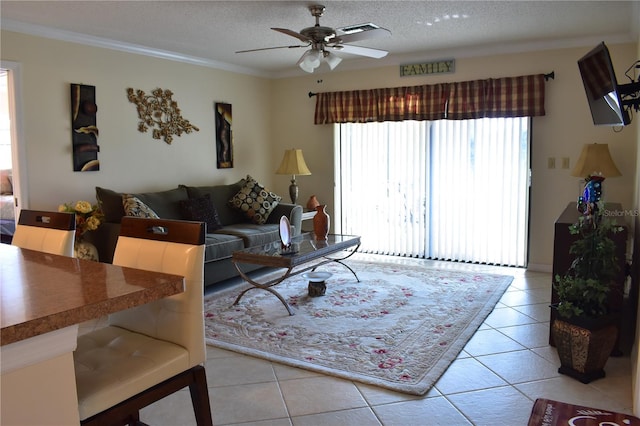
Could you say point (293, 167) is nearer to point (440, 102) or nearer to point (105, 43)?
point (440, 102)

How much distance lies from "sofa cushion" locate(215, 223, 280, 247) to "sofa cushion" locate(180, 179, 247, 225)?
0.59 ft

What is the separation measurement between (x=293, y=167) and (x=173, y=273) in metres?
4.52

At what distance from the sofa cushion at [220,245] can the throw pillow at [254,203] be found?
0.78 m

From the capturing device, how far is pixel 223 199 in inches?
228

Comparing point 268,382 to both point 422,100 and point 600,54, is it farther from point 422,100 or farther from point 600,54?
point 422,100

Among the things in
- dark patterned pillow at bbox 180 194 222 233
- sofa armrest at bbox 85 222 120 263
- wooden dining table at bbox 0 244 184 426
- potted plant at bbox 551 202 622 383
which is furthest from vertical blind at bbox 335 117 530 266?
wooden dining table at bbox 0 244 184 426

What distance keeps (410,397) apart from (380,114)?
4.09m

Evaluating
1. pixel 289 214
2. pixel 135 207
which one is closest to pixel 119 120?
pixel 135 207

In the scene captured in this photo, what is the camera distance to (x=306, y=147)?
6.82 metres

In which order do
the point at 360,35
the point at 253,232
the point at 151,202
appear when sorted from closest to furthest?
the point at 360,35, the point at 151,202, the point at 253,232

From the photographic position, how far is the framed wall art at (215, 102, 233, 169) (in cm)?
620

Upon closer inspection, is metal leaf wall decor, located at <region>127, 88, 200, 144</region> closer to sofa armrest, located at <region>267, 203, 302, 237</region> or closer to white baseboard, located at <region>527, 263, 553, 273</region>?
sofa armrest, located at <region>267, 203, 302, 237</region>

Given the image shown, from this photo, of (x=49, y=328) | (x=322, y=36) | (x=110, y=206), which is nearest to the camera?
(x=49, y=328)

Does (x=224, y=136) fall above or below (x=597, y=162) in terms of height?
above
